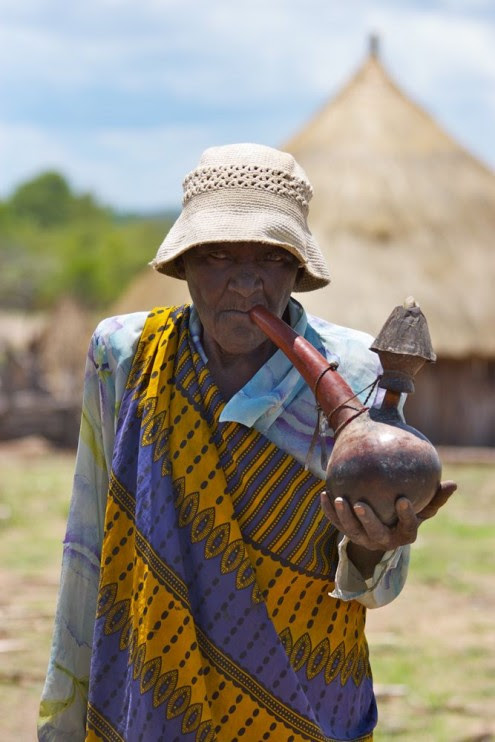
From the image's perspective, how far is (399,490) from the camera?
78.5 inches

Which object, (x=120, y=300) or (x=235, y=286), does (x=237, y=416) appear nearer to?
(x=235, y=286)

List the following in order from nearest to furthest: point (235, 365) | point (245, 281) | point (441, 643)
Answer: point (245, 281) < point (235, 365) < point (441, 643)

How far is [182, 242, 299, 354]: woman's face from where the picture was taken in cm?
236

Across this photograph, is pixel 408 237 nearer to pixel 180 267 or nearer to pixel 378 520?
pixel 180 267

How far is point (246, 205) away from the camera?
91.8 inches

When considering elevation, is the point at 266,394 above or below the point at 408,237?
below

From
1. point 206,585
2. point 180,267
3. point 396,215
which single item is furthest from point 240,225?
point 396,215

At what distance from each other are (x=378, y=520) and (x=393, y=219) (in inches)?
626

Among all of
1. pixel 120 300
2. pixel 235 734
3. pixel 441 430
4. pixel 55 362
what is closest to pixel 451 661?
pixel 235 734

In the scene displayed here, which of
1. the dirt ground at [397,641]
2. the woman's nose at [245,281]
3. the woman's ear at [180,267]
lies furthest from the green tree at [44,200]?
the woman's nose at [245,281]

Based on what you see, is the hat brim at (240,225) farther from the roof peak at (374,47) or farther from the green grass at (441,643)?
the roof peak at (374,47)

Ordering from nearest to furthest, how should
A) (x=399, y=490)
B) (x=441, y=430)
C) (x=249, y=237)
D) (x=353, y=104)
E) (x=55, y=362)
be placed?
(x=399, y=490) → (x=249, y=237) → (x=441, y=430) → (x=353, y=104) → (x=55, y=362)

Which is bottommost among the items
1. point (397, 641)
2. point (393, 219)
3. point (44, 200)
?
point (397, 641)

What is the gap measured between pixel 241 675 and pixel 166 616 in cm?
19
